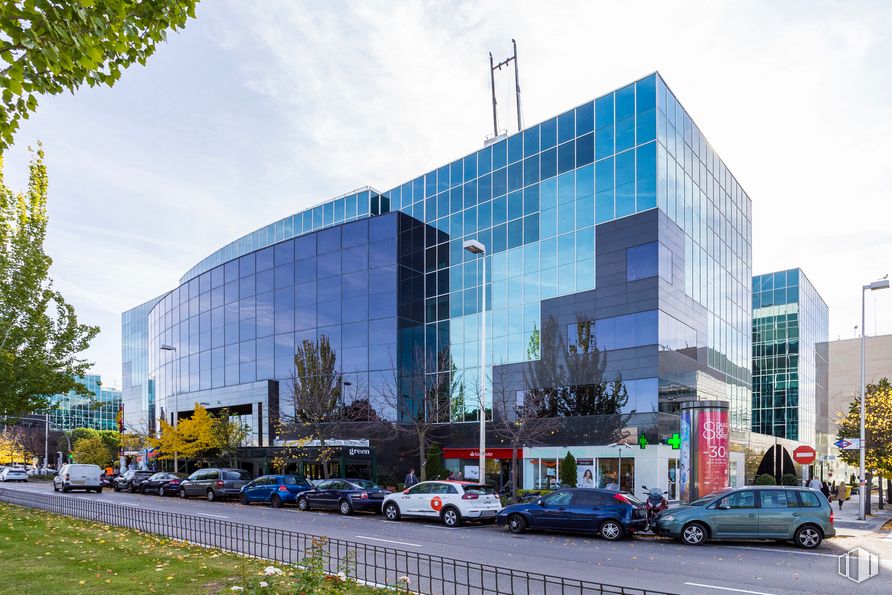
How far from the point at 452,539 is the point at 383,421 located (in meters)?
21.6

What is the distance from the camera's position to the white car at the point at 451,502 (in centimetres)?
2186

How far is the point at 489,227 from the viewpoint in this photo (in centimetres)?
3994

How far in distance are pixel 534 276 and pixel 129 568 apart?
28.5m

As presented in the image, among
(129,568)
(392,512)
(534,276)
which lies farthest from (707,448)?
(129,568)

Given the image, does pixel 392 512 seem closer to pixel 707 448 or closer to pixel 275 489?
pixel 275 489

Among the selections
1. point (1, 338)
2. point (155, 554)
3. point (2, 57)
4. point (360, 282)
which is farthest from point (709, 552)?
point (360, 282)

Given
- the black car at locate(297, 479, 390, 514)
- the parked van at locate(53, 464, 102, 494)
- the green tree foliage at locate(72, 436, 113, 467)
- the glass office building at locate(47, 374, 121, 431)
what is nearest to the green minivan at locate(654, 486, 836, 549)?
the black car at locate(297, 479, 390, 514)

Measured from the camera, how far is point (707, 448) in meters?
23.8

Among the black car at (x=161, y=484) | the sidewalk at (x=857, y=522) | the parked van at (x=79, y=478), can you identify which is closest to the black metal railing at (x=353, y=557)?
the black car at (x=161, y=484)

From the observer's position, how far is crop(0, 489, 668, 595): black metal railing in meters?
8.65

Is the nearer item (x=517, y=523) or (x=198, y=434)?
(x=517, y=523)

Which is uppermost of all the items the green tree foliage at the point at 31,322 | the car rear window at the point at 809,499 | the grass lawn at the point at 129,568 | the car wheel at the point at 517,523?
the green tree foliage at the point at 31,322

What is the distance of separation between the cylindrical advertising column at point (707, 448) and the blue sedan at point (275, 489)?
1622 cm

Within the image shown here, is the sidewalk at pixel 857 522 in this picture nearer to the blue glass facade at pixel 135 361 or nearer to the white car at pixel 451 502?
the white car at pixel 451 502
